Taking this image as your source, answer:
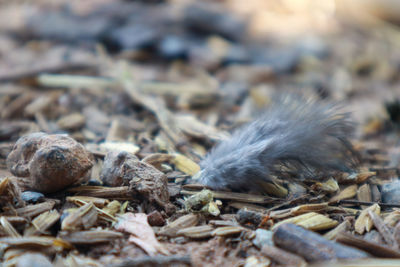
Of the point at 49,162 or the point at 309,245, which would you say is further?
the point at 49,162

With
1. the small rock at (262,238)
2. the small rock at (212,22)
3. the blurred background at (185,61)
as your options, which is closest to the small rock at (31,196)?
the small rock at (262,238)

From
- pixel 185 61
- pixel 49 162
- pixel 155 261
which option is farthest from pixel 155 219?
pixel 185 61

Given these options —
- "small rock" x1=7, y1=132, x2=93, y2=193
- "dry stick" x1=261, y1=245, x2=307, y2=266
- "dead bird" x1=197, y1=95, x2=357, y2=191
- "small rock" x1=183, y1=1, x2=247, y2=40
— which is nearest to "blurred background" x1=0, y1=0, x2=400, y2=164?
"small rock" x1=183, y1=1, x2=247, y2=40

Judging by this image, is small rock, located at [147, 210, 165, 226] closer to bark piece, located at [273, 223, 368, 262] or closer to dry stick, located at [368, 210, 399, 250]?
bark piece, located at [273, 223, 368, 262]

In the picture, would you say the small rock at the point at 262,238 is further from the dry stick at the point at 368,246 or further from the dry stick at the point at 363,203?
the dry stick at the point at 363,203

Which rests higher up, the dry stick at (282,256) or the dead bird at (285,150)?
the dead bird at (285,150)

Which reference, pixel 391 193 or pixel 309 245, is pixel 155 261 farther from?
pixel 391 193
